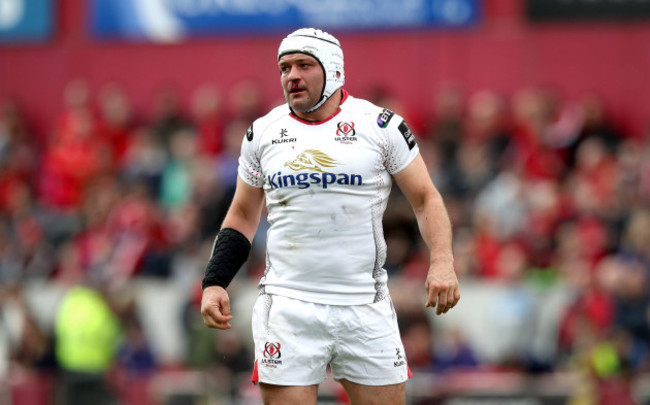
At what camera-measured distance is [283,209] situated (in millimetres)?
6852

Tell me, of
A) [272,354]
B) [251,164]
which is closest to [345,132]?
[251,164]

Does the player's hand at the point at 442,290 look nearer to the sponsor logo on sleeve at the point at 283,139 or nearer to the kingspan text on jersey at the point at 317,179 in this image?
the kingspan text on jersey at the point at 317,179

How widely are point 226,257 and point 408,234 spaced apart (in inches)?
289

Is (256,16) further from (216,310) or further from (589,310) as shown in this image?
(216,310)

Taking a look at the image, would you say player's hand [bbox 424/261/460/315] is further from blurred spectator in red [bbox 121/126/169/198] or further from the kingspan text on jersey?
blurred spectator in red [bbox 121/126/169/198]

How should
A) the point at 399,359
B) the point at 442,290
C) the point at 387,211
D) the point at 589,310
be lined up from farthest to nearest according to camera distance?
1. the point at 387,211
2. the point at 589,310
3. the point at 399,359
4. the point at 442,290

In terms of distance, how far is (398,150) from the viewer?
684 cm

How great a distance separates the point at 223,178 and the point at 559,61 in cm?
531

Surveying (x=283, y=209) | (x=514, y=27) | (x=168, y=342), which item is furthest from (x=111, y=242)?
(x=283, y=209)

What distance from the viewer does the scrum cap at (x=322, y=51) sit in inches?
265

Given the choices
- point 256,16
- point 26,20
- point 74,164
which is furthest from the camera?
point 26,20

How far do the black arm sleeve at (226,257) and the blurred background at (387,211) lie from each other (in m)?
6.59

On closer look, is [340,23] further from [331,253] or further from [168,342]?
[331,253]

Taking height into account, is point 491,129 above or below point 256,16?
below
